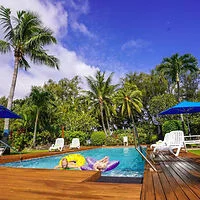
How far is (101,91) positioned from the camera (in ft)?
80.3

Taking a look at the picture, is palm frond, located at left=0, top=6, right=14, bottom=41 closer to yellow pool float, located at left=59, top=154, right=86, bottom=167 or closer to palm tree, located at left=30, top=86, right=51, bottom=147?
palm tree, located at left=30, top=86, right=51, bottom=147

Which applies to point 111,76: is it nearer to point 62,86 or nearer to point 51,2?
point 62,86

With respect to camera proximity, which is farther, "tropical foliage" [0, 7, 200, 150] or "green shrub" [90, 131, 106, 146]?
"green shrub" [90, 131, 106, 146]

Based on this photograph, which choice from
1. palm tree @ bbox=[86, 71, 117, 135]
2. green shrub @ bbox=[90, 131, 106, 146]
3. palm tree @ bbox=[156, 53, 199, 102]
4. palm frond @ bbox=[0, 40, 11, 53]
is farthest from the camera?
palm tree @ bbox=[86, 71, 117, 135]

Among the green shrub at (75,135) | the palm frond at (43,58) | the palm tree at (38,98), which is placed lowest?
the green shrub at (75,135)

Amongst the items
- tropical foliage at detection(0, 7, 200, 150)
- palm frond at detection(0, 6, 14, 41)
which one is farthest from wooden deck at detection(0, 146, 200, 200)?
palm frond at detection(0, 6, 14, 41)

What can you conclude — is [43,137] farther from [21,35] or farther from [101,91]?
[21,35]

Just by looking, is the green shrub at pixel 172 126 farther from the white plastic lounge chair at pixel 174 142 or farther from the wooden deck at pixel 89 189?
the wooden deck at pixel 89 189

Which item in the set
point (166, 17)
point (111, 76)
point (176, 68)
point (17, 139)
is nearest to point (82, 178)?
point (166, 17)

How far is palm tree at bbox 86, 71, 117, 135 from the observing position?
956 inches

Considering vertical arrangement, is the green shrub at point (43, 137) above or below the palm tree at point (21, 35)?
below

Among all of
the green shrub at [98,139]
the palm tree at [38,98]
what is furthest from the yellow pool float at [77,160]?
the green shrub at [98,139]

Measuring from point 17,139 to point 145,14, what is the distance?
1394cm

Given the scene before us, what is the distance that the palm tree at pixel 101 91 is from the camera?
79.7 ft
